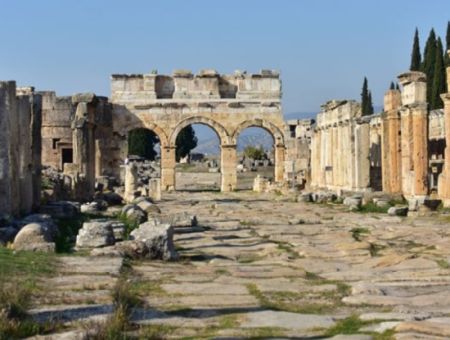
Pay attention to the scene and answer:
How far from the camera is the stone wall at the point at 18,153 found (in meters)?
12.6

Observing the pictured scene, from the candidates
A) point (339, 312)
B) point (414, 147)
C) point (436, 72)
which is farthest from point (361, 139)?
point (436, 72)

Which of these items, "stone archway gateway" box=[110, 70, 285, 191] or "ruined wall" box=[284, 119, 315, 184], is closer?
"ruined wall" box=[284, 119, 315, 184]

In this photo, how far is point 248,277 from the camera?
8148 millimetres

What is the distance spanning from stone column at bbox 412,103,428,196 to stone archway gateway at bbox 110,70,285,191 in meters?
16.4

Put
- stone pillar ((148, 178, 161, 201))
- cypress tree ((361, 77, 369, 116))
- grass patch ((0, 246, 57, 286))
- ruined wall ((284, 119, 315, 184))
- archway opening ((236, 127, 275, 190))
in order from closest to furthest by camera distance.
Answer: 1. grass patch ((0, 246, 57, 286))
2. stone pillar ((148, 178, 161, 201))
3. ruined wall ((284, 119, 315, 184))
4. archway opening ((236, 127, 275, 190))
5. cypress tree ((361, 77, 369, 116))

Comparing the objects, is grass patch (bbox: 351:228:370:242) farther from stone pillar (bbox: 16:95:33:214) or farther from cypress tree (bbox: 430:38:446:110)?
cypress tree (bbox: 430:38:446:110)

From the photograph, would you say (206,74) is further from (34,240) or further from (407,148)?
(34,240)

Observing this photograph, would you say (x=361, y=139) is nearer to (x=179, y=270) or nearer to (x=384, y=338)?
(x=179, y=270)

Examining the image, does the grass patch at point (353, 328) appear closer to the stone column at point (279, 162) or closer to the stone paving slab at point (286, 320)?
the stone paving slab at point (286, 320)

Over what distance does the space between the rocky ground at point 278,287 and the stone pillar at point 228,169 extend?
73.1 feet

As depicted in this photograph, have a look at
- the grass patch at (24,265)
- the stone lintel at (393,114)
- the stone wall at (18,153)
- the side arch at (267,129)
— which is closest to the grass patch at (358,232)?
the grass patch at (24,265)

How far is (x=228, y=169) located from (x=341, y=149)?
29.9 feet

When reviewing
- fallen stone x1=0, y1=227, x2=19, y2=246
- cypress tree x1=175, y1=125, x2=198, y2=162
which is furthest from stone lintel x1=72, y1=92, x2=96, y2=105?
cypress tree x1=175, y1=125, x2=198, y2=162

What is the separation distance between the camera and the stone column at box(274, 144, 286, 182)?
36812 millimetres
